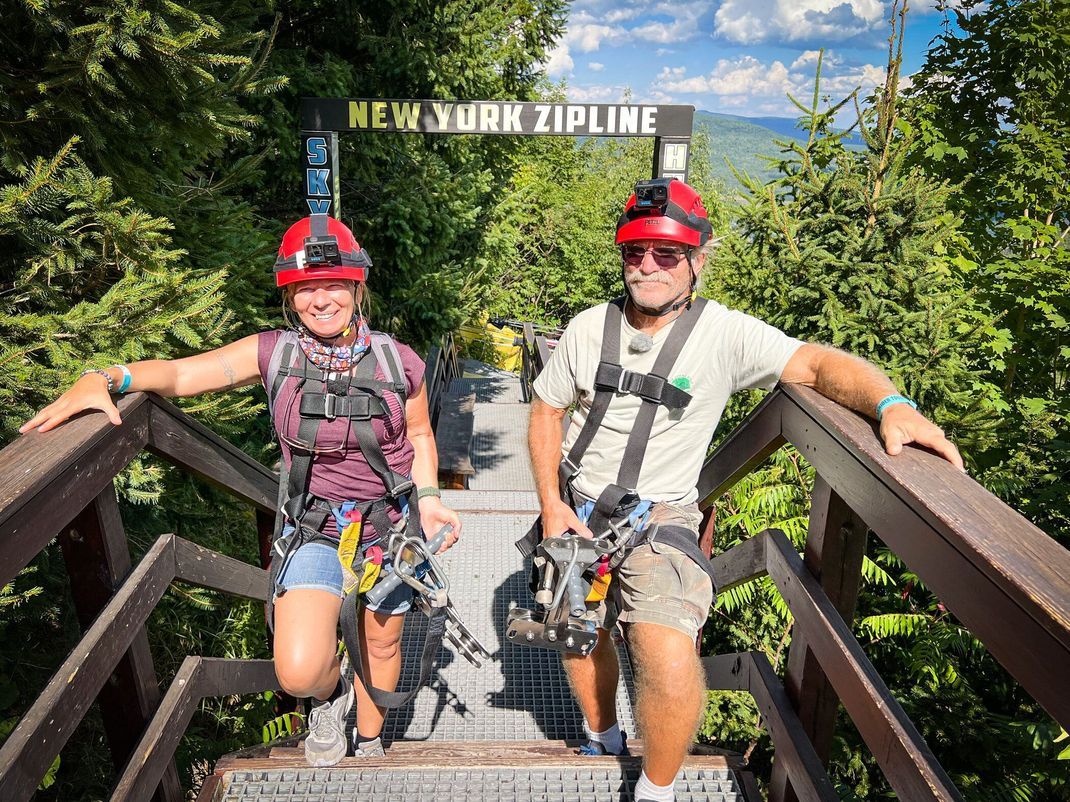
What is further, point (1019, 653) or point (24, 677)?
point (24, 677)

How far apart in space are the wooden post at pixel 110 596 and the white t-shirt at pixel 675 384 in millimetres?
1484

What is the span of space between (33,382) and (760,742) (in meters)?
6.32

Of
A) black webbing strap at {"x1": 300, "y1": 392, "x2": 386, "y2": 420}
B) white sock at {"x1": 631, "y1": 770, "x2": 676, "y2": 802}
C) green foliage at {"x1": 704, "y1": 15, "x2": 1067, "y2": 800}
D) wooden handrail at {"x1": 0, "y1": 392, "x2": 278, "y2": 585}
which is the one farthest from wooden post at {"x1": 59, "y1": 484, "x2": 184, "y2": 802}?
green foliage at {"x1": 704, "y1": 15, "x2": 1067, "y2": 800}

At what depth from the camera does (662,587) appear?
2.36 m

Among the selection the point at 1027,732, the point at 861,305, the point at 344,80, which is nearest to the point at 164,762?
the point at 1027,732

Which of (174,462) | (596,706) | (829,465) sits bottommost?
(596,706)

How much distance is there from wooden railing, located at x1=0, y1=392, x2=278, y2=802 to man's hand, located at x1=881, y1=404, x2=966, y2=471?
5.77 feet

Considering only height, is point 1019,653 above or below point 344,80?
below

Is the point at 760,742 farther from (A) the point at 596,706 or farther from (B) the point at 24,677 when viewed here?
(B) the point at 24,677

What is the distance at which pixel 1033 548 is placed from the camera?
118cm

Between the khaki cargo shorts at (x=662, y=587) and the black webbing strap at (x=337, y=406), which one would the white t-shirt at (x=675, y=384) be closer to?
the khaki cargo shorts at (x=662, y=587)

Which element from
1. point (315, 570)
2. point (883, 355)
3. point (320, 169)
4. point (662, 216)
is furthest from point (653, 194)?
point (320, 169)

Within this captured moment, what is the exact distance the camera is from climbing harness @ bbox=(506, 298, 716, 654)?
240 centimetres

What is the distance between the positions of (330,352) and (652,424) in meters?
1.17
